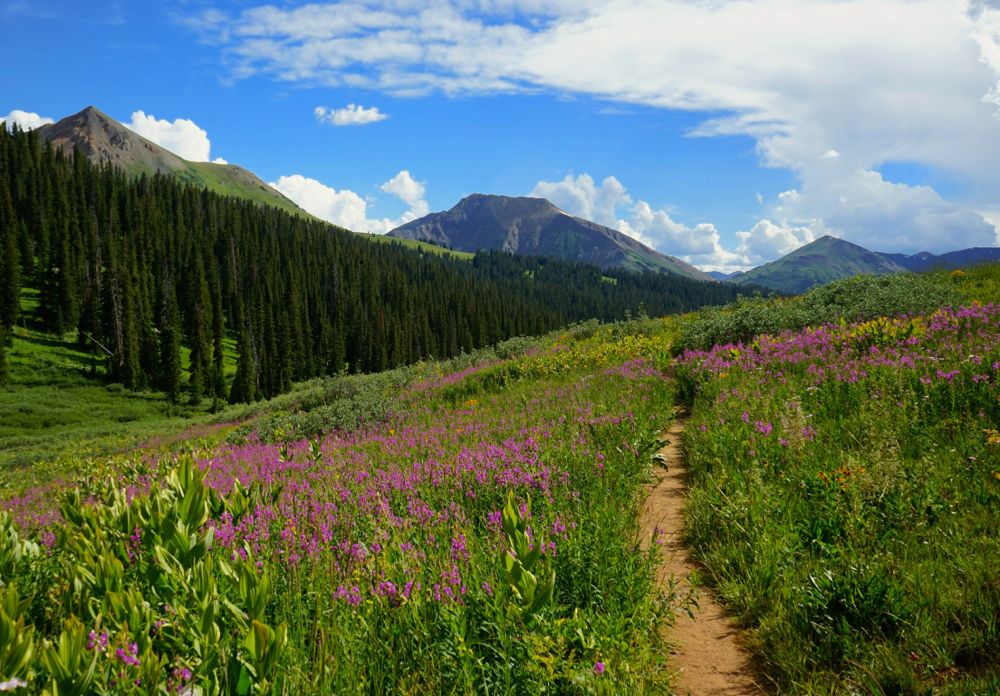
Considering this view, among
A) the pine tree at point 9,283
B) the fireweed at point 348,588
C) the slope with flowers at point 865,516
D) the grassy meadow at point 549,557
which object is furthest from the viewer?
Result: the pine tree at point 9,283

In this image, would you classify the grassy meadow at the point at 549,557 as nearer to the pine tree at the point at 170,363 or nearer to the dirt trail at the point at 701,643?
the dirt trail at the point at 701,643

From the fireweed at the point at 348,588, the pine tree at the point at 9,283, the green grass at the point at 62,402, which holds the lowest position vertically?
the green grass at the point at 62,402

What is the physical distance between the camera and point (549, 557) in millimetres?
3523

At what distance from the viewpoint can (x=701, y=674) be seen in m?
3.18

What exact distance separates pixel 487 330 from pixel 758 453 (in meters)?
112

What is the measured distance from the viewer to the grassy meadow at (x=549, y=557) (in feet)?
7.41

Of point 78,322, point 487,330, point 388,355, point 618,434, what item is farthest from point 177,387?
point 618,434

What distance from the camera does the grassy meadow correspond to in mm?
2260

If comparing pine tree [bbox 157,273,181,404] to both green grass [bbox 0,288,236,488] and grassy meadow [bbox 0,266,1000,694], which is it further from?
grassy meadow [bbox 0,266,1000,694]

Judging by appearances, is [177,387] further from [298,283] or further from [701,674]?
[701,674]

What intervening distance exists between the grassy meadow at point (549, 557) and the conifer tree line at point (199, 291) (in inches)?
2312

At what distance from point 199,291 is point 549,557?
98217mm

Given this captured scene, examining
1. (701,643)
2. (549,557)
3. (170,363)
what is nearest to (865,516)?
(701,643)

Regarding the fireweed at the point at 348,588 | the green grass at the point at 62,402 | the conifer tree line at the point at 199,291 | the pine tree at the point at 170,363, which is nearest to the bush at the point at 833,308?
Answer: the fireweed at the point at 348,588
